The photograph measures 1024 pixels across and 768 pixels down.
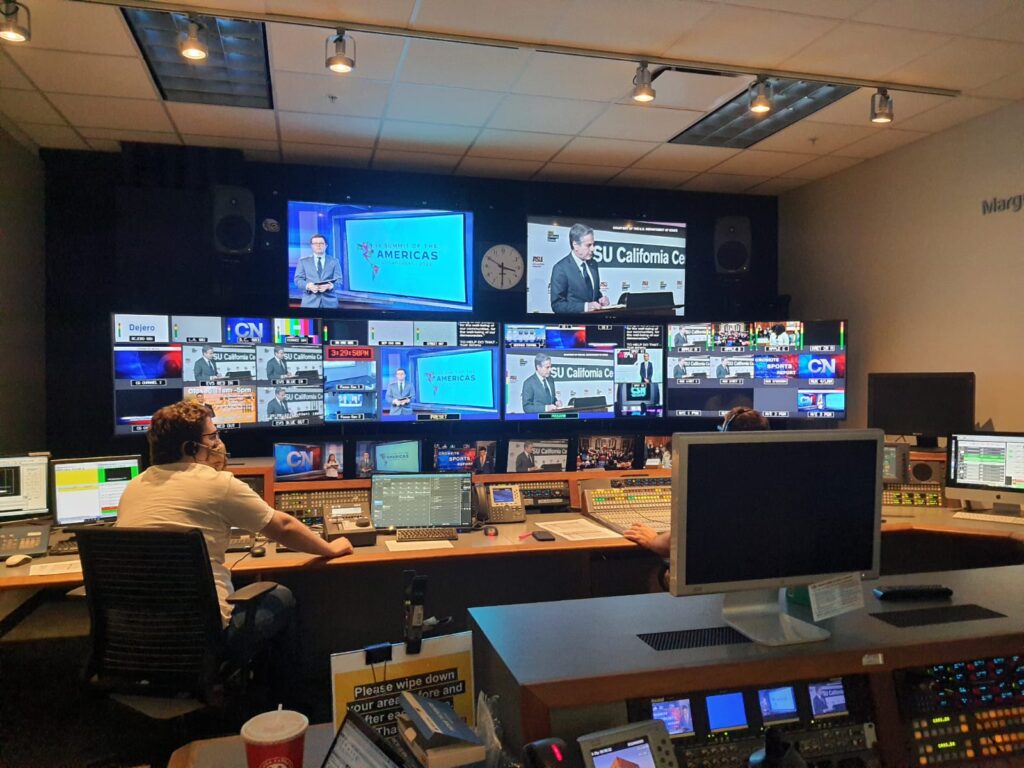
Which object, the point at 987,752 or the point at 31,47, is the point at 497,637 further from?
the point at 31,47

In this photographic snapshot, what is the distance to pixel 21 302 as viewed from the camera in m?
3.87

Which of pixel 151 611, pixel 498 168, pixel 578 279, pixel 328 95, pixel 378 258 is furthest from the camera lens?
pixel 578 279

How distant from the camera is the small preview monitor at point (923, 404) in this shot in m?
3.63

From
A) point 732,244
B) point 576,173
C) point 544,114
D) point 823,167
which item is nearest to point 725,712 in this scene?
point 544,114

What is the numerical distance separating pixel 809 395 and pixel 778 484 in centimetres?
340

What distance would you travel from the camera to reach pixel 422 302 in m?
4.58

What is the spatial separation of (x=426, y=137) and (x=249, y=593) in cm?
273

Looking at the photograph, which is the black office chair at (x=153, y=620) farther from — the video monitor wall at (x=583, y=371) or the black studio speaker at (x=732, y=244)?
the black studio speaker at (x=732, y=244)

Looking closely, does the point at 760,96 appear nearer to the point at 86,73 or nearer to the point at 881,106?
the point at 881,106

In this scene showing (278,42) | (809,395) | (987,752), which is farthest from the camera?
(809,395)

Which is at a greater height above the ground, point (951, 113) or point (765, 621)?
point (951, 113)

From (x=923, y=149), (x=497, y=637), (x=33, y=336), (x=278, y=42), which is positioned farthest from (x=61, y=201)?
(x=923, y=149)

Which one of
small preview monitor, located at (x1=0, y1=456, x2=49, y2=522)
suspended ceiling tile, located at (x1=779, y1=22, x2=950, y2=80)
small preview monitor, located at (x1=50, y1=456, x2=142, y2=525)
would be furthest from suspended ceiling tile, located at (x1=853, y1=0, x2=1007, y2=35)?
small preview monitor, located at (x1=0, y1=456, x2=49, y2=522)

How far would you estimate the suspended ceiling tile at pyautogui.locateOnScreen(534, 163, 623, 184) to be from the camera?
470 cm
